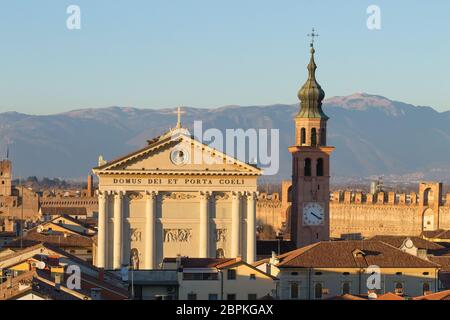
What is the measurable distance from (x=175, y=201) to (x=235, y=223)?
8.99ft

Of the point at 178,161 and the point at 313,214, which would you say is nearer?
the point at 178,161

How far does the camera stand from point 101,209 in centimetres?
7806

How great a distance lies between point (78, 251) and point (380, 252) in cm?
2682

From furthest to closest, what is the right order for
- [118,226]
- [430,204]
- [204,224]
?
[430,204] < [204,224] < [118,226]

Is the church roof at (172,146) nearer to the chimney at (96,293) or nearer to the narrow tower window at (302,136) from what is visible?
the narrow tower window at (302,136)

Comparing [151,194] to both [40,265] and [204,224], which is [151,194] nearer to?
[204,224]

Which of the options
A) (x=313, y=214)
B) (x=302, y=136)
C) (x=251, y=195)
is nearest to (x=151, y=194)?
(x=251, y=195)

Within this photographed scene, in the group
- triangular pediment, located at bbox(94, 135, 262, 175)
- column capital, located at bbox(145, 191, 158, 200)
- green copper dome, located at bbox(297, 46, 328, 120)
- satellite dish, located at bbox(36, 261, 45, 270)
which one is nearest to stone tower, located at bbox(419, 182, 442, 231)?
green copper dome, located at bbox(297, 46, 328, 120)

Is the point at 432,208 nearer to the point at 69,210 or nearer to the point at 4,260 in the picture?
the point at 69,210

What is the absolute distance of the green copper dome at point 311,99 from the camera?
87188mm

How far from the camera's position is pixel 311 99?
87750 millimetres

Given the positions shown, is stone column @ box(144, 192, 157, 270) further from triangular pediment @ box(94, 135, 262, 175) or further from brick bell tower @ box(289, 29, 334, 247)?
brick bell tower @ box(289, 29, 334, 247)
